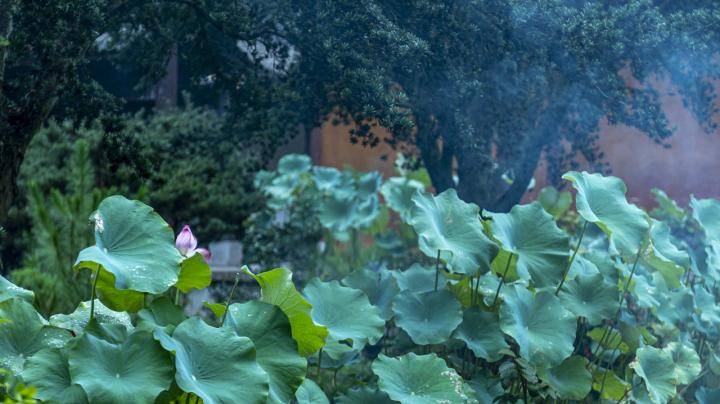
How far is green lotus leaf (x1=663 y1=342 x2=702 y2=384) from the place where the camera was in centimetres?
436

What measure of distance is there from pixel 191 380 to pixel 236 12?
2479 mm

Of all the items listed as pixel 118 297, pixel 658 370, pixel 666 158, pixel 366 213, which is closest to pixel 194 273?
pixel 118 297

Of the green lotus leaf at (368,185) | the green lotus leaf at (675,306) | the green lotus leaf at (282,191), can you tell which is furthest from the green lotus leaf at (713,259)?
the green lotus leaf at (282,191)

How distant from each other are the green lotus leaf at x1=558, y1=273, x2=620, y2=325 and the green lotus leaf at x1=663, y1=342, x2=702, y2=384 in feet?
1.53

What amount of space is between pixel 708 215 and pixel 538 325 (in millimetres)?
1767

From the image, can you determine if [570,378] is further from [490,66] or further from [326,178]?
[326,178]

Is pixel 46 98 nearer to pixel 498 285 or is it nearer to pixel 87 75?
pixel 87 75

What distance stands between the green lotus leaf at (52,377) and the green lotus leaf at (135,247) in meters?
0.28

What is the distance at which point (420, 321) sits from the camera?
395 cm

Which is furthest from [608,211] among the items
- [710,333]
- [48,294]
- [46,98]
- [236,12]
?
[48,294]

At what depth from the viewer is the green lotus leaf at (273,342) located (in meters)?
3.03

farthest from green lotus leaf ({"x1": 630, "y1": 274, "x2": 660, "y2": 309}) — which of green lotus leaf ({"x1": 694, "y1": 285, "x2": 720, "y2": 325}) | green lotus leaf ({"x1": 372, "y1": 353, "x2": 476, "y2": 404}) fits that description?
green lotus leaf ({"x1": 372, "y1": 353, "x2": 476, "y2": 404})

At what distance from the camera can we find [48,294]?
550 centimetres

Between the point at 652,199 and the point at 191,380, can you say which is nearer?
the point at 191,380
